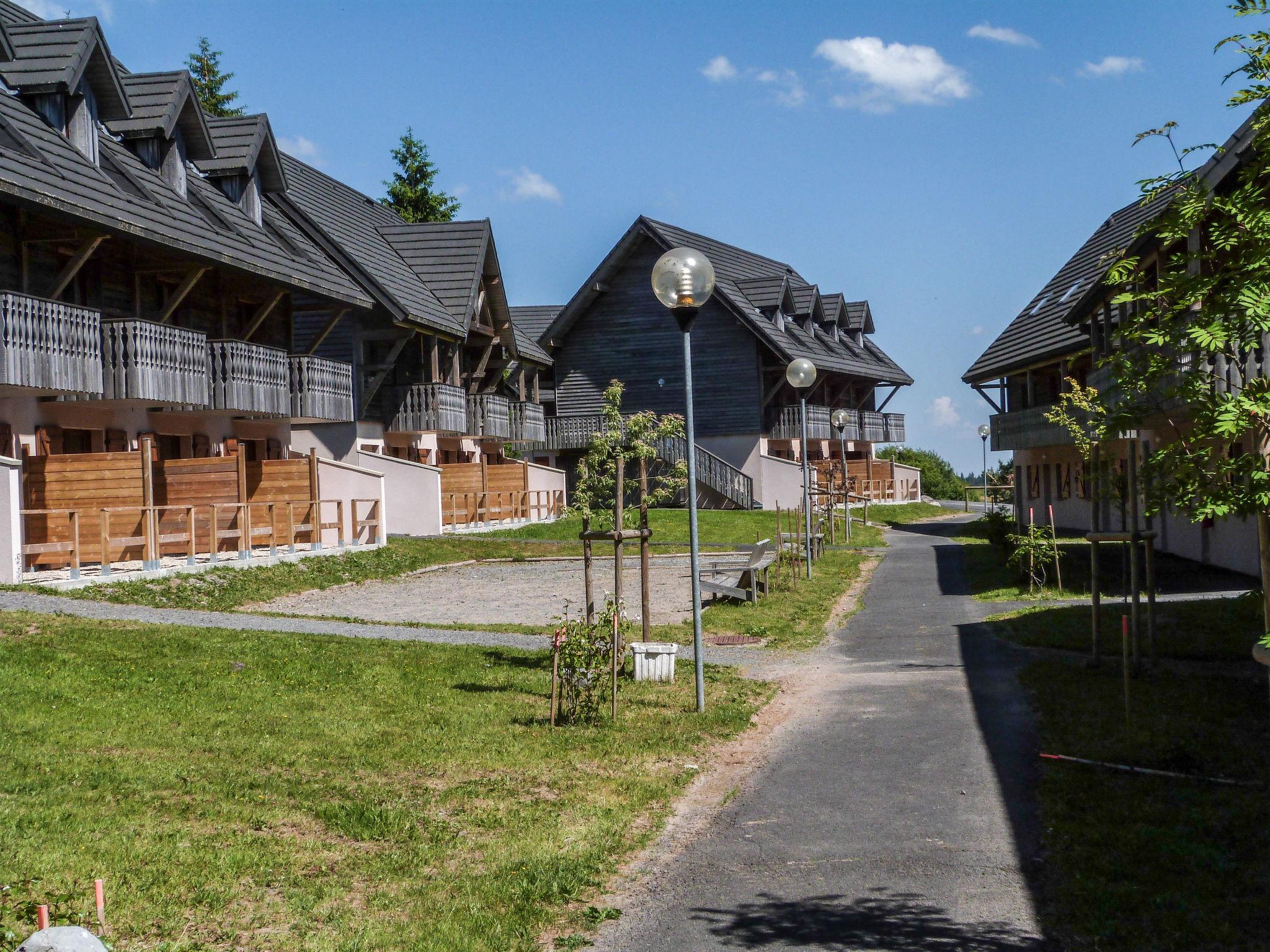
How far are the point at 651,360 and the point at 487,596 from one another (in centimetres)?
3174

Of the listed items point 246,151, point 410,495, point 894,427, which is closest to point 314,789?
point 246,151

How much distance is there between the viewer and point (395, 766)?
369 inches

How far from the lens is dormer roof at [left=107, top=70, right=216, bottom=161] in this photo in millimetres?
27688

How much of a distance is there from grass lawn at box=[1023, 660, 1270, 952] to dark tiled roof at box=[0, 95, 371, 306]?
54.8 ft

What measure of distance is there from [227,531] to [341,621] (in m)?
7.84

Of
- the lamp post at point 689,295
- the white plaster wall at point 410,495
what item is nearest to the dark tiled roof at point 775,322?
the white plaster wall at point 410,495

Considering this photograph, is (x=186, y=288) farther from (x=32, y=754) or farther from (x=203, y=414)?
(x=32, y=754)

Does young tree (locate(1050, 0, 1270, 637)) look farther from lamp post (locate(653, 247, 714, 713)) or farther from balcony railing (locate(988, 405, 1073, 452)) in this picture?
balcony railing (locate(988, 405, 1073, 452))

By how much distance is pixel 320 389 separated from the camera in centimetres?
3216

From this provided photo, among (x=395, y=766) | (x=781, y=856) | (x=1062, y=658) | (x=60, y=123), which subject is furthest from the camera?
(x=60, y=123)

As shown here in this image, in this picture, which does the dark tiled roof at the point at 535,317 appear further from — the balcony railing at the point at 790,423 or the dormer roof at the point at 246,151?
the dormer roof at the point at 246,151

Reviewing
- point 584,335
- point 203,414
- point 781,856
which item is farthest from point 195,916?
point 584,335

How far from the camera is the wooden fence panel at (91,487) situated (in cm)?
2191

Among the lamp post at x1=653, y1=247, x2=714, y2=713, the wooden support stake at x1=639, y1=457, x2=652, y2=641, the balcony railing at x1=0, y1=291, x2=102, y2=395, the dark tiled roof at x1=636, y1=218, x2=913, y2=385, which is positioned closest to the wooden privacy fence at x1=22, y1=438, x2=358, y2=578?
the balcony railing at x1=0, y1=291, x2=102, y2=395
